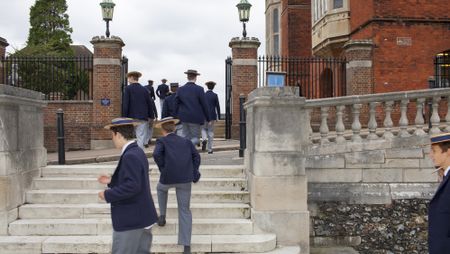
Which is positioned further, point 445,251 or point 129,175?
point 129,175

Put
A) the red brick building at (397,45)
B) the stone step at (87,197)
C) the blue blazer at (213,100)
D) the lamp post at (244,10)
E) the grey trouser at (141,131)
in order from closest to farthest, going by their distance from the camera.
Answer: the stone step at (87,197) → the grey trouser at (141,131) → the blue blazer at (213,100) → the red brick building at (397,45) → the lamp post at (244,10)

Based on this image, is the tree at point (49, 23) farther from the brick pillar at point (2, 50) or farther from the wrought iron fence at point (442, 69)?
the wrought iron fence at point (442, 69)

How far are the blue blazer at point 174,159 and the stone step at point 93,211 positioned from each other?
145cm

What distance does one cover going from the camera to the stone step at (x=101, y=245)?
6.61m

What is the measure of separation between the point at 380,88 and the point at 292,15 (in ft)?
45.6

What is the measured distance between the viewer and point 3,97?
7.01m

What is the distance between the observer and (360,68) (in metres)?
17.5

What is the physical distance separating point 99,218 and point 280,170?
9.76 ft

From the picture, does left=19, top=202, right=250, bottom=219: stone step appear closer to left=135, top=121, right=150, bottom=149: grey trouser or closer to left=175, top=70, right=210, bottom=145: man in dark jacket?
left=175, top=70, right=210, bottom=145: man in dark jacket

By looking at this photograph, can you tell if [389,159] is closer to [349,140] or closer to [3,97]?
[349,140]

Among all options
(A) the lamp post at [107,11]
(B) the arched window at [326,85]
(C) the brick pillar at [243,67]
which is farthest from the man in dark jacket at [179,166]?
(B) the arched window at [326,85]

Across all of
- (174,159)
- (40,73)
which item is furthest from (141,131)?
(40,73)

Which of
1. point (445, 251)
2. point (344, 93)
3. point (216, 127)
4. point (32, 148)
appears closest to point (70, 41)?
point (216, 127)

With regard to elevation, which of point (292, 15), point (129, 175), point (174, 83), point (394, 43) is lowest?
point (129, 175)
